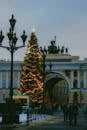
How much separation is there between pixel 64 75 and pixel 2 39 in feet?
294

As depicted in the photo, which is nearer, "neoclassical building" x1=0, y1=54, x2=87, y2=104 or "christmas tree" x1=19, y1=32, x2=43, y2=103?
"christmas tree" x1=19, y1=32, x2=43, y2=103

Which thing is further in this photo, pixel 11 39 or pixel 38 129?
pixel 11 39

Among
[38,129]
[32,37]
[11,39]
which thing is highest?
[32,37]

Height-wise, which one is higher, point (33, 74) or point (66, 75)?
point (66, 75)

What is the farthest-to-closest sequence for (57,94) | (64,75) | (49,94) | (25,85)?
(57,94) → (49,94) → (64,75) → (25,85)

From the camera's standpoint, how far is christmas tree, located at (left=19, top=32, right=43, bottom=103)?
9681 cm

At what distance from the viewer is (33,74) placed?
97938 mm

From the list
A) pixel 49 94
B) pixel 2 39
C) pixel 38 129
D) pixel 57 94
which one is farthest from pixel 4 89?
pixel 38 129

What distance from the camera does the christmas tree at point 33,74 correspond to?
96.8m

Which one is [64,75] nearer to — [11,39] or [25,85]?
[25,85]

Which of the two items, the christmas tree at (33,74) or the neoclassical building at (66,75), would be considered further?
the neoclassical building at (66,75)

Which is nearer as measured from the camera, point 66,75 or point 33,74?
point 33,74

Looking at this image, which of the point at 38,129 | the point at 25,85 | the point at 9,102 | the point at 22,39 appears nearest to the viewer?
the point at 38,129

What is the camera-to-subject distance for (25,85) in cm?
9794
